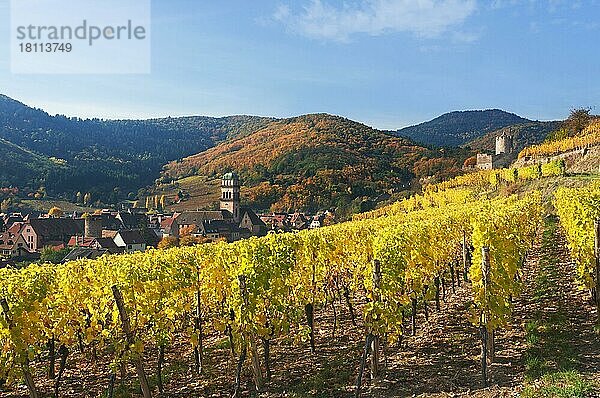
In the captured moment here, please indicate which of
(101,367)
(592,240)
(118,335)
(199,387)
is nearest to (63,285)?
(118,335)

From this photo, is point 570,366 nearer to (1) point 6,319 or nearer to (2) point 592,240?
(2) point 592,240

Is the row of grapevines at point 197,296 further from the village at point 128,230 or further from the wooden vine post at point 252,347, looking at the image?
the village at point 128,230

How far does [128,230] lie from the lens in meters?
75.2

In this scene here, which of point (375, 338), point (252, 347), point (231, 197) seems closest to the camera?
point (252, 347)

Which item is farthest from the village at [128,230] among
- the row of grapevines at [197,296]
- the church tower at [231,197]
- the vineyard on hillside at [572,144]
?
the row of grapevines at [197,296]

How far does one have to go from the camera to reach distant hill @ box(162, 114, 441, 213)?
118m

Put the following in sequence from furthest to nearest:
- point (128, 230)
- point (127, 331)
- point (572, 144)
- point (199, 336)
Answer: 1. point (572, 144)
2. point (128, 230)
3. point (199, 336)
4. point (127, 331)

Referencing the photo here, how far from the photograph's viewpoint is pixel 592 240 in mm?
15227

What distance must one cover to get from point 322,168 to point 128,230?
237 feet

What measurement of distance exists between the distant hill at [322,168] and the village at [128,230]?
45.6ft

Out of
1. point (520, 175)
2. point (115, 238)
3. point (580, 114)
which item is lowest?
point (115, 238)

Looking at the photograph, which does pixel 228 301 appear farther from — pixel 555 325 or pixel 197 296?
pixel 555 325

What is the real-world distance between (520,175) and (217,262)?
202 feet

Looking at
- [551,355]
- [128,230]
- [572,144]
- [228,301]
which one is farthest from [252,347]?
[572,144]
